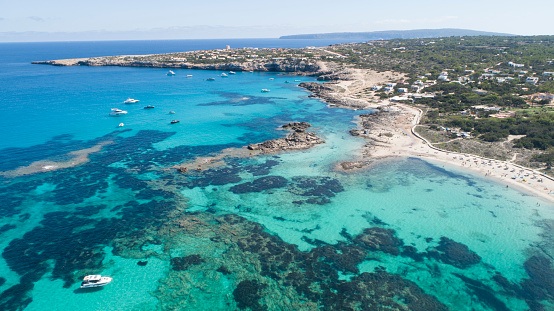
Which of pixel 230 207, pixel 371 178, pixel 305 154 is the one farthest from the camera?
pixel 305 154

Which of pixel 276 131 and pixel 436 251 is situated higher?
pixel 276 131

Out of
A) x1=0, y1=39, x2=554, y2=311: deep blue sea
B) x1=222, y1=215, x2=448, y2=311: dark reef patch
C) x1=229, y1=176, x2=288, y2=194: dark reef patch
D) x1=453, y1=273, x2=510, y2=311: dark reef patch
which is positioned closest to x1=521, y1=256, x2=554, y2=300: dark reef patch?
x1=0, y1=39, x2=554, y2=311: deep blue sea

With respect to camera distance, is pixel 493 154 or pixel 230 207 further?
pixel 493 154

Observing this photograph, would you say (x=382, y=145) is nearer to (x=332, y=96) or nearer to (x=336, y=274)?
(x=336, y=274)

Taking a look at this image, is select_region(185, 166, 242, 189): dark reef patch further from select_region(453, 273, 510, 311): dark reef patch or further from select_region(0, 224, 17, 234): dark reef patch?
select_region(453, 273, 510, 311): dark reef patch

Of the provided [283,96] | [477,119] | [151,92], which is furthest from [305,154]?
[151,92]

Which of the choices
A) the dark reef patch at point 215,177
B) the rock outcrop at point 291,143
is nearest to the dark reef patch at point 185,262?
the dark reef patch at point 215,177

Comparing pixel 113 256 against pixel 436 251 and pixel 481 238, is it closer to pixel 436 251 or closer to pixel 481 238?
pixel 436 251

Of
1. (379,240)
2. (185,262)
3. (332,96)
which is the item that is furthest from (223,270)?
(332,96)
